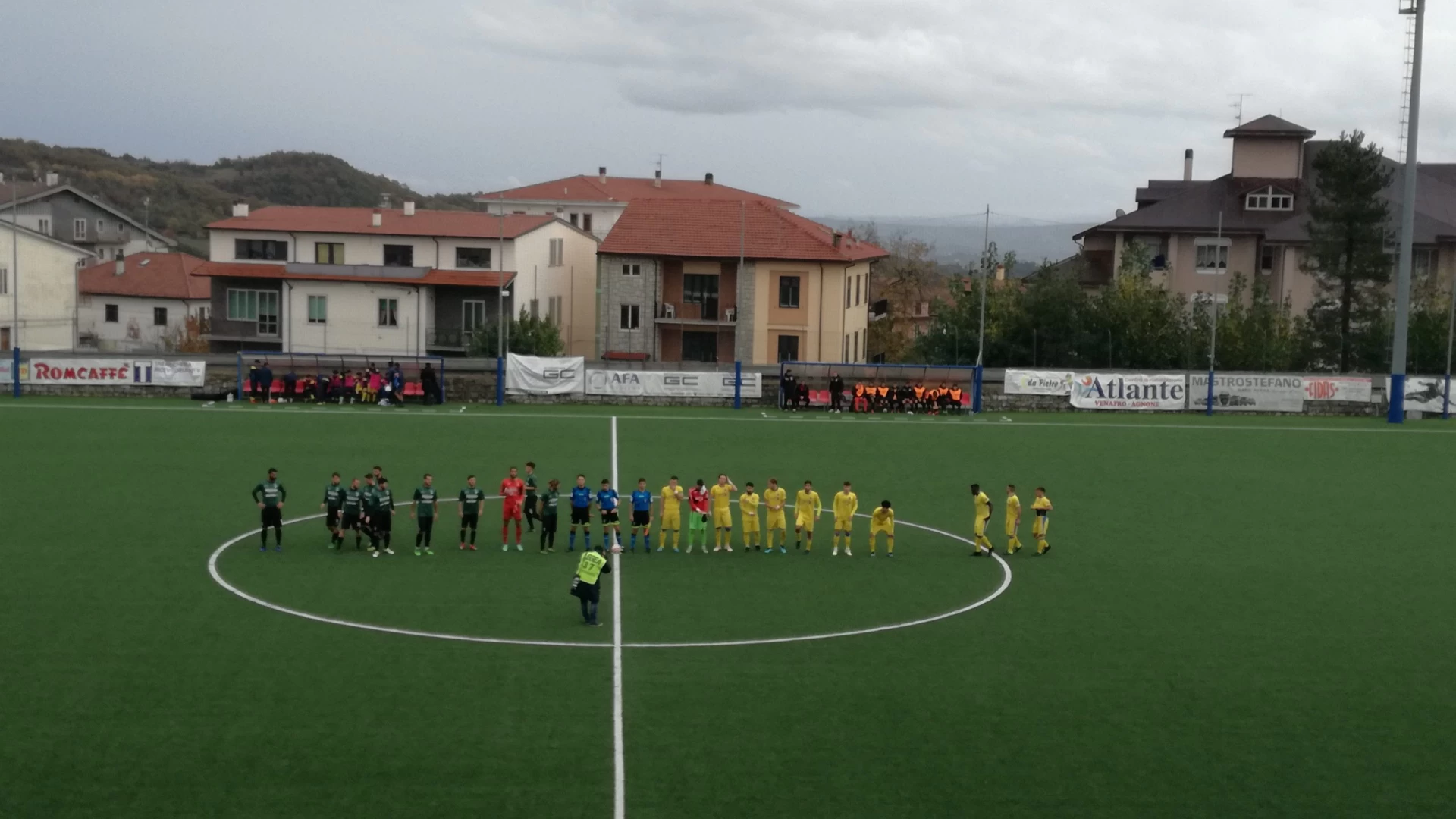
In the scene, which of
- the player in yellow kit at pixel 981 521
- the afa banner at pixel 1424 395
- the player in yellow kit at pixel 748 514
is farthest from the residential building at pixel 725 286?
the player in yellow kit at pixel 981 521

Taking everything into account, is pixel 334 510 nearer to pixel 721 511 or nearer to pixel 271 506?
pixel 271 506

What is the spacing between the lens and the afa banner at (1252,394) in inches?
1795

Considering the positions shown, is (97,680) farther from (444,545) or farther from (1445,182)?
(1445,182)

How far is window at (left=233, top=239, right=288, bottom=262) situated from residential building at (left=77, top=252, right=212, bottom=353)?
31.1ft

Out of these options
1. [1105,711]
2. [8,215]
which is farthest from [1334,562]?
[8,215]

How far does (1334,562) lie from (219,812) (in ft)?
61.0

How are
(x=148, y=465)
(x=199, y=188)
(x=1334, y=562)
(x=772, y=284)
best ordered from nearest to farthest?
(x=1334, y=562)
(x=148, y=465)
(x=772, y=284)
(x=199, y=188)

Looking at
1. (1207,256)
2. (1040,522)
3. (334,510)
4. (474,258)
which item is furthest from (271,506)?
(1207,256)

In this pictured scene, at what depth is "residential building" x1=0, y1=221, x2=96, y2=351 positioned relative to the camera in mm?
65812

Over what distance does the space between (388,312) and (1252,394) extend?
3674 centimetres

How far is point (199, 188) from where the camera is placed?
147875mm

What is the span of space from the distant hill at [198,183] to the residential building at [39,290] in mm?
48265

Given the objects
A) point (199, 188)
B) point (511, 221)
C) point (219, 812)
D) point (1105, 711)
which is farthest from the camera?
point (199, 188)

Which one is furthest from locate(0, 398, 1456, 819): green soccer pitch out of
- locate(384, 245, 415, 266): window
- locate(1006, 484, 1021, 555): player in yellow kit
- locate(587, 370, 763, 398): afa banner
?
locate(384, 245, 415, 266): window
